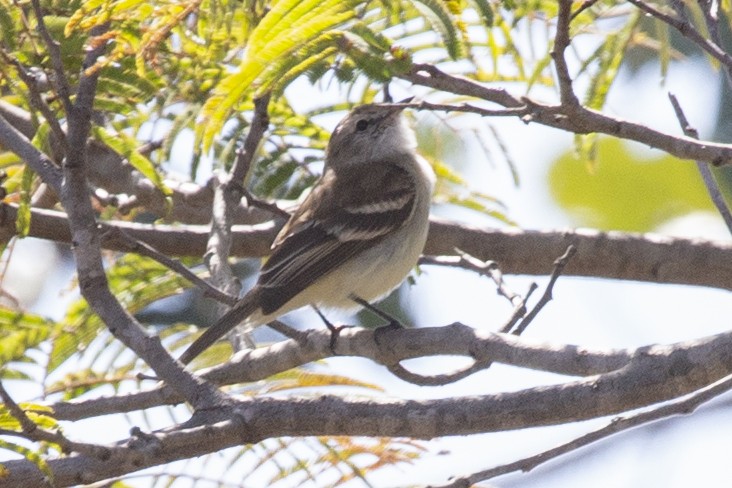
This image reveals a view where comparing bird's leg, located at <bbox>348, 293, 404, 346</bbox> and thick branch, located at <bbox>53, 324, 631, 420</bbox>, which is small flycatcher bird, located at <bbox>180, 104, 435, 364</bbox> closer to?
bird's leg, located at <bbox>348, 293, 404, 346</bbox>

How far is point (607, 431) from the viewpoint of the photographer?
343 centimetres

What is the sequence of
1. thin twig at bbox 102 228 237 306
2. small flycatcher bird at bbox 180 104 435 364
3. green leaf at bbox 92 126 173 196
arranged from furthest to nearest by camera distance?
1. small flycatcher bird at bbox 180 104 435 364
2. thin twig at bbox 102 228 237 306
3. green leaf at bbox 92 126 173 196

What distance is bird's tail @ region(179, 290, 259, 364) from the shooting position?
4828 millimetres

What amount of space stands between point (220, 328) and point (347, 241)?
1197 millimetres

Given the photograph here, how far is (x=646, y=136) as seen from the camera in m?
3.36

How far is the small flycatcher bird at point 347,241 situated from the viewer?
17.6 ft

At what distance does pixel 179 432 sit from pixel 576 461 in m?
1.81

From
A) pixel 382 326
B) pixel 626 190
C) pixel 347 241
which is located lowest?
pixel 382 326

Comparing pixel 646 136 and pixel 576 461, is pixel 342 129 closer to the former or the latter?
pixel 576 461

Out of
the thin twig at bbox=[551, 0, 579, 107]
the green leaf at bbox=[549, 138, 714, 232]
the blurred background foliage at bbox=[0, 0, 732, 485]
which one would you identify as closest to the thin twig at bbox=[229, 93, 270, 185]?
the blurred background foliage at bbox=[0, 0, 732, 485]

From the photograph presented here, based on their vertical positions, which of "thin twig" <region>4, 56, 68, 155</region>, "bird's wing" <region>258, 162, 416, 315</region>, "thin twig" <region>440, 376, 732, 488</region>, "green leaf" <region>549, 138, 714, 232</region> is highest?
"green leaf" <region>549, 138, 714, 232</region>

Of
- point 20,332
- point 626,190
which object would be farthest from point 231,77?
point 626,190

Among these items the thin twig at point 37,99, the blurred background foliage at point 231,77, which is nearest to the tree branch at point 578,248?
the blurred background foliage at point 231,77

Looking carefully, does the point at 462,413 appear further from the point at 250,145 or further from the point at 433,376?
the point at 250,145
